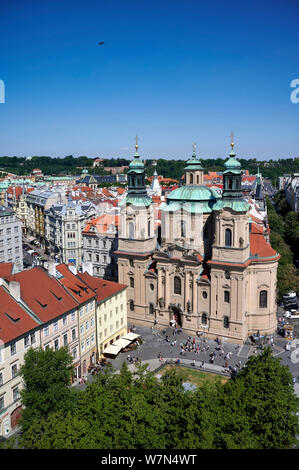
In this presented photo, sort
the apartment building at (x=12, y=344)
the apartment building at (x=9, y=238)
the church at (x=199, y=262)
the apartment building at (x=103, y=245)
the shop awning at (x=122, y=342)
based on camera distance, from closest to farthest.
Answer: the apartment building at (x=12, y=344) < the shop awning at (x=122, y=342) < the church at (x=199, y=262) < the apartment building at (x=103, y=245) < the apartment building at (x=9, y=238)

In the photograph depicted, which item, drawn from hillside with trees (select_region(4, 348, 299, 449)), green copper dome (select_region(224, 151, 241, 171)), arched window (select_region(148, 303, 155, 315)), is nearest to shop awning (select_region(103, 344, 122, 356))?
arched window (select_region(148, 303, 155, 315))

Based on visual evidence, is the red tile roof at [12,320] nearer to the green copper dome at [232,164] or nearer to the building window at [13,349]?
the building window at [13,349]

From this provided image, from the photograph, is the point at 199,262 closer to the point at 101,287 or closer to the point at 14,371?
the point at 101,287

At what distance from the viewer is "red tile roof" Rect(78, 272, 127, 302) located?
58.0 m

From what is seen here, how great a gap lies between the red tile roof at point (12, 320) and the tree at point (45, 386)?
3.74 m

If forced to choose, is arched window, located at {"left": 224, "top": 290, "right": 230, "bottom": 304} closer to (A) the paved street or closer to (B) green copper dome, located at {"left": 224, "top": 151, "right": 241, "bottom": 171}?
(A) the paved street

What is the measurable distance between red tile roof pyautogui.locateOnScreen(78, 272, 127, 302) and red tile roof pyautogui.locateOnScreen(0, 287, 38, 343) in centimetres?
1383

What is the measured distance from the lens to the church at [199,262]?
Answer: 5959 centimetres

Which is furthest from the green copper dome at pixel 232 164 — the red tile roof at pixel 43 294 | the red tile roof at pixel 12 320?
the red tile roof at pixel 12 320

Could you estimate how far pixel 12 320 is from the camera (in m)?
42.8

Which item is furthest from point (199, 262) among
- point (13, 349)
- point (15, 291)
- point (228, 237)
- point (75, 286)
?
point (13, 349)

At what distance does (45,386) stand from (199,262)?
102 feet
